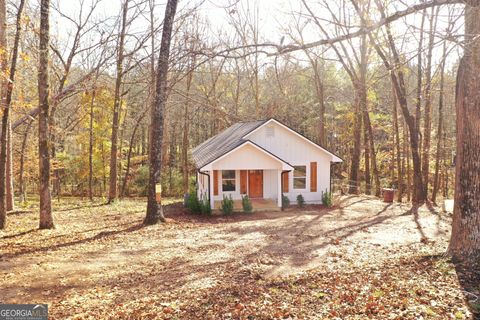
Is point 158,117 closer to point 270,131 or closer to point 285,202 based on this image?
point 270,131

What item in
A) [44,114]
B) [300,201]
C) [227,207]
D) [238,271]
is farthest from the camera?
[300,201]

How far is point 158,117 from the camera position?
40.3 ft

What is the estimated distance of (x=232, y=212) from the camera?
15906mm

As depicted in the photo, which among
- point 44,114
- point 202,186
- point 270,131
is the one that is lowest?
point 202,186

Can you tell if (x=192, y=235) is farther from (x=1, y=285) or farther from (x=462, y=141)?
(x=462, y=141)

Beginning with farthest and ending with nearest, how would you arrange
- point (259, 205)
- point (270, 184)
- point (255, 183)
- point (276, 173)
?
point (270, 184)
point (255, 183)
point (276, 173)
point (259, 205)

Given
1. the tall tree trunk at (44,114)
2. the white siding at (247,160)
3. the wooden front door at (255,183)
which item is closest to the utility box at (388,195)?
the white siding at (247,160)

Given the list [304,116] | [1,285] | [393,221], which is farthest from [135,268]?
[304,116]

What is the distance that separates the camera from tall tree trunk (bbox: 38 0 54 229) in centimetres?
1068

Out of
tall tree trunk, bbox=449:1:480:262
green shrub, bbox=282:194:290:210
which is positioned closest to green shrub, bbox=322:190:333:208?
green shrub, bbox=282:194:290:210

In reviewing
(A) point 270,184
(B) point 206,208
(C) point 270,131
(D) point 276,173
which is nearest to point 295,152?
(D) point 276,173

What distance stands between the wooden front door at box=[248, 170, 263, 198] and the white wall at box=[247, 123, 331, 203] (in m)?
1.32

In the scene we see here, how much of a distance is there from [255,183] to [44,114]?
10.4m

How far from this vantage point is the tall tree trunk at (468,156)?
260 inches
